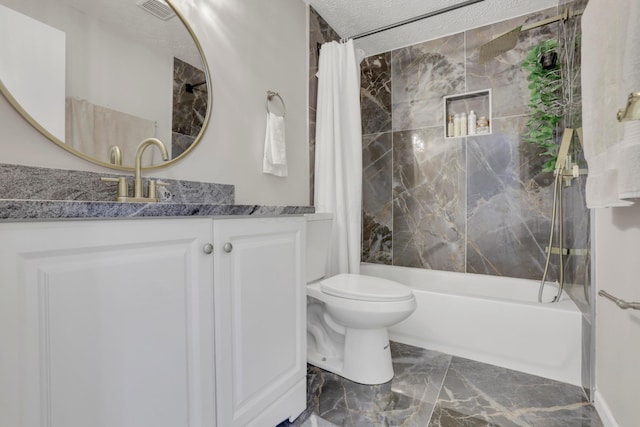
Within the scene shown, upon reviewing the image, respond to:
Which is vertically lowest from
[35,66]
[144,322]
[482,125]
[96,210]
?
[144,322]

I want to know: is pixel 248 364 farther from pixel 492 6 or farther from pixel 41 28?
pixel 492 6

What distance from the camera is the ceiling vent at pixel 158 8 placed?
1.26m

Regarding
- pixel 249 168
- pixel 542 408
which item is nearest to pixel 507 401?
pixel 542 408

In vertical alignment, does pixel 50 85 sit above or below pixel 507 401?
above

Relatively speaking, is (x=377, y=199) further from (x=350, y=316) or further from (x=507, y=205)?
(x=350, y=316)

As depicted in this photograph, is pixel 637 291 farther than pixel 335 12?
No

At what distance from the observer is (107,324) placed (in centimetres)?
66

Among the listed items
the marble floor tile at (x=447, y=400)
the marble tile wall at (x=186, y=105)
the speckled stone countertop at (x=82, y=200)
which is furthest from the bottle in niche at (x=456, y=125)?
the marble tile wall at (x=186, y=105)

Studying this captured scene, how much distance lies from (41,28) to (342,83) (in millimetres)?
1696

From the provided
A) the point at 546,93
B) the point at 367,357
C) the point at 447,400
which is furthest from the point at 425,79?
the point at 447,400

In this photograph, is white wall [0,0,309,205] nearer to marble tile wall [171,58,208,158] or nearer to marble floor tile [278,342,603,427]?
marble tile wall [171,58,208,158]

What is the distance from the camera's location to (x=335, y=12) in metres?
2.26

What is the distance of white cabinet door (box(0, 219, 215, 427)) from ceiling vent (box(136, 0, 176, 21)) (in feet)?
3.47

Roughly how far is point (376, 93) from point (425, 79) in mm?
444
